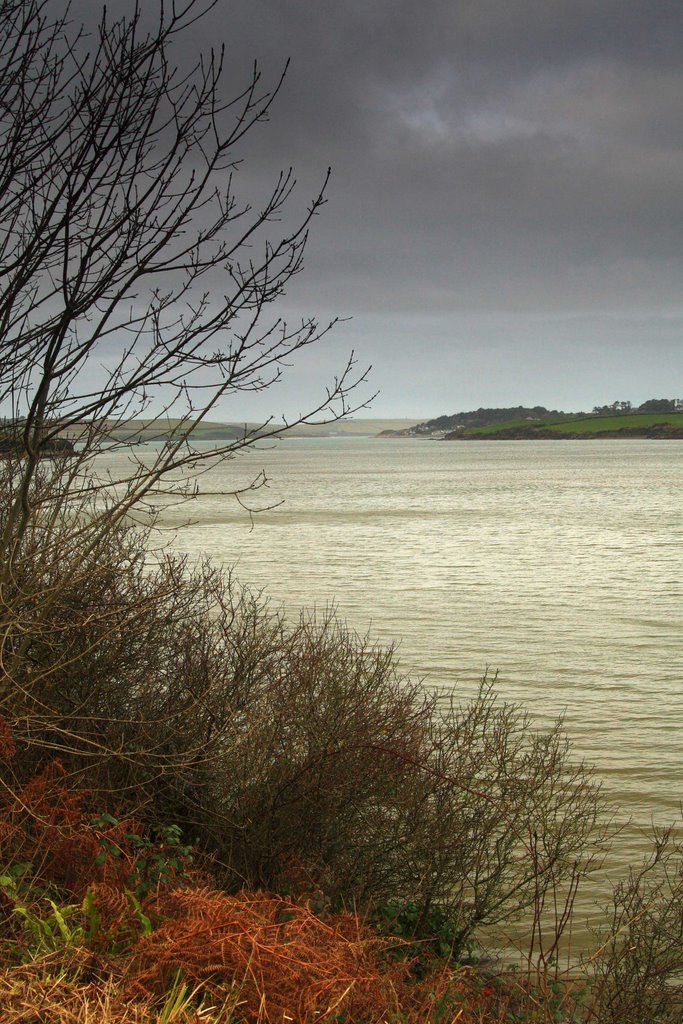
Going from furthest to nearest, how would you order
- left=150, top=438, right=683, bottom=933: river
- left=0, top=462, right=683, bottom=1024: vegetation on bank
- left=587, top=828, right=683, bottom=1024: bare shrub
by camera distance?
left=150, top=438, right=683, bottom=933: river
left=587, top=828, right=683, bottom=1024: bare shrub
left=0, top=462, right=683, bottom=1024: vegetation on bank

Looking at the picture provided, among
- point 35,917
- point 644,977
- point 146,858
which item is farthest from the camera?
point 146,858

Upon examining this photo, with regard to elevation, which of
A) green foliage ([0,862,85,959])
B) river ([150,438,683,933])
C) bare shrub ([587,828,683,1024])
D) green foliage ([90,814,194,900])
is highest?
green foliage ([0,862,85,959])

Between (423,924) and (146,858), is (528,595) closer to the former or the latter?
(423,924)

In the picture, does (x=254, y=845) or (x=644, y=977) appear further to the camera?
(x=254, y=845)

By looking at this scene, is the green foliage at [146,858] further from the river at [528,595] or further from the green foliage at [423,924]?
the river at [528,595]

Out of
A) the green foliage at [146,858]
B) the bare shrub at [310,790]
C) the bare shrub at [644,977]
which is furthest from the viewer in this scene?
the bare shrub at [310,790]

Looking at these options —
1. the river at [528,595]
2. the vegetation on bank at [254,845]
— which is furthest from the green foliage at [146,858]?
the river at [528,595]

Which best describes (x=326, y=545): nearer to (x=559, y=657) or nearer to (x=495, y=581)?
(x=495, y=581)

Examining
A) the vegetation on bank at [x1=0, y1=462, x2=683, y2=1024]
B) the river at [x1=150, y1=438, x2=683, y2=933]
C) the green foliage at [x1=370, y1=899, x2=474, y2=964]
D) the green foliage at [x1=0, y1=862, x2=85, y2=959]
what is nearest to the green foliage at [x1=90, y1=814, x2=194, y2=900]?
the vegetation on bank at [x1=0, y1=462, x2=683, y2=1024]

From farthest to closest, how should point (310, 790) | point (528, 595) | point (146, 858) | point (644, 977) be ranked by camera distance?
point (528, 595)
point (310, 790)
point (146, 858)
point (644, 977)

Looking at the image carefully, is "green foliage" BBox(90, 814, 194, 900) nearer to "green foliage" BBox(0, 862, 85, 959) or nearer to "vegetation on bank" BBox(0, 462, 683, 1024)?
"vegetation on bank" BBox(0, 462, 683, 1024)

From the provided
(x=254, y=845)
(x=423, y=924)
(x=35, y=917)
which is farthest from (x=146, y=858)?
(x=423, y=924)

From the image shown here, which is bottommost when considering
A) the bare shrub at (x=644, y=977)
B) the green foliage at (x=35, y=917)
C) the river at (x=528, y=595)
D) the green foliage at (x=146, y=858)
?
the river at (x=528, y=595)

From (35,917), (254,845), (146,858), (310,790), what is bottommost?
(254,845)
